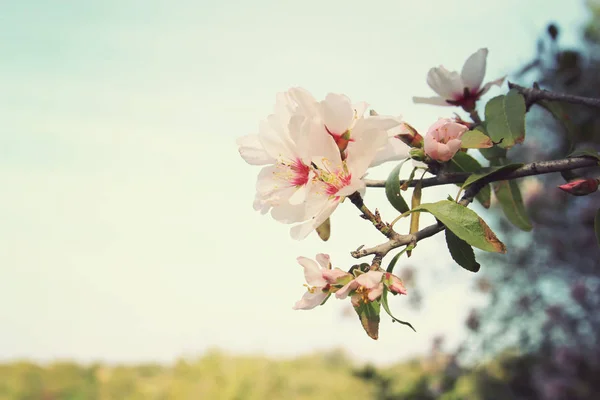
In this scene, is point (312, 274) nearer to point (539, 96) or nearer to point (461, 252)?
point (461, 252)

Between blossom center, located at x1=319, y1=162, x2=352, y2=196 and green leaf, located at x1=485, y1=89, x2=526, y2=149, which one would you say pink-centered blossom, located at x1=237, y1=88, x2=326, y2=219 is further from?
green leaf, located at x1=485, y1=89, x2=526, y2=149

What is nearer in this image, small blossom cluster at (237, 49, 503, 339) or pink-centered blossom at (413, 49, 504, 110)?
small blossom cluster at (237, 49, 503, 339)

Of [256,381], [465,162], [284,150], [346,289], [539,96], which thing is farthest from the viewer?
[256,381]

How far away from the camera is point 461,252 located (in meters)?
0.86

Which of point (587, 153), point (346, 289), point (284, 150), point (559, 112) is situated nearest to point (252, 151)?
point (284, 150)

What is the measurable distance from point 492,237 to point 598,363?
3742 mm

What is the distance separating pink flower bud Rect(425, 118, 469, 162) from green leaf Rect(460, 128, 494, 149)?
0.03 metres

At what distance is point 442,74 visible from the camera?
1.16 metres

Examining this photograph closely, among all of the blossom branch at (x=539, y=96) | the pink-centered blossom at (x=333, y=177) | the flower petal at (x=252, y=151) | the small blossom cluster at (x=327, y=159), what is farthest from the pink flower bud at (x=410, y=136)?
the blossom branch at (x=539, y=96)

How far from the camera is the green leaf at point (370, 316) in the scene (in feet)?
2.64

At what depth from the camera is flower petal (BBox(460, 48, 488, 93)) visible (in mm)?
1150

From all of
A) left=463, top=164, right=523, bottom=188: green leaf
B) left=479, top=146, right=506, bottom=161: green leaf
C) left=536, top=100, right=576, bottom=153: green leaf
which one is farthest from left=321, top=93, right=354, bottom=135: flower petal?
left=536, top=100, right=576, bottom=153: green leaf

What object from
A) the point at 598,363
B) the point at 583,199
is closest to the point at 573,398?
the point at 598,363

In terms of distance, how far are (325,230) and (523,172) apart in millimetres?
333
